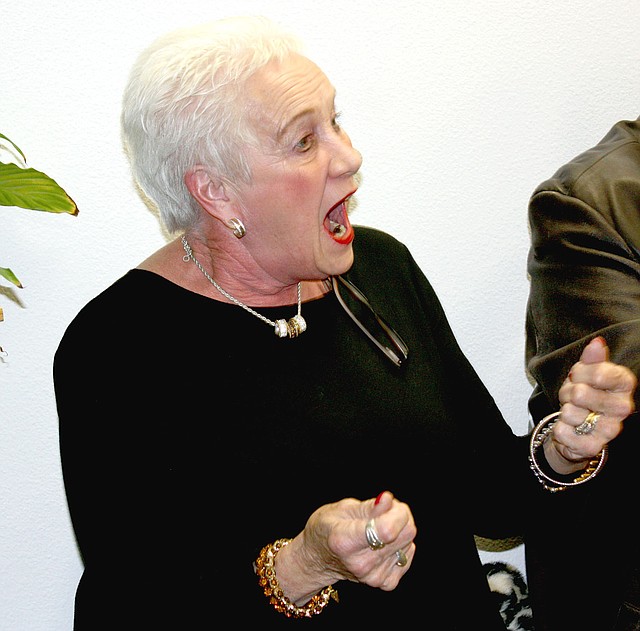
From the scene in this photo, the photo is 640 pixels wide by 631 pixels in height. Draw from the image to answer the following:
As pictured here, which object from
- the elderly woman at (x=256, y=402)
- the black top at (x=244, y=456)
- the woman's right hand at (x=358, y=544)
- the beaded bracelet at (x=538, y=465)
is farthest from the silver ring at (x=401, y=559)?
the beaded bracelet at (x=538, y=465)

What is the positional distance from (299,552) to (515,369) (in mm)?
1022

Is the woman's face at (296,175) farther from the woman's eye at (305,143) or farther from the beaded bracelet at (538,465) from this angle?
the beaded bracelet at (538,465)

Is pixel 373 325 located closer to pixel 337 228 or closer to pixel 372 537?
pixel 337 228

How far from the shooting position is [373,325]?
1.48 metres

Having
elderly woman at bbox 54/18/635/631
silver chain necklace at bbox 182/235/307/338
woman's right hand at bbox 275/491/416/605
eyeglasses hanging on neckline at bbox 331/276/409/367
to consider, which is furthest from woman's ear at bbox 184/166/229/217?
woman's right hand at bbox 275/491/416/605

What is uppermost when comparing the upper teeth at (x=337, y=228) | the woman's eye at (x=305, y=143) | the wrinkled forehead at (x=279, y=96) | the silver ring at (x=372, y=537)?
the wrinkled forehead at (x=279, y=96)

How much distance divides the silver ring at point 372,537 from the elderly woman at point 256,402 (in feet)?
0.46

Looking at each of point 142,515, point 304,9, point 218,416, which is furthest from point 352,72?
point 142,515

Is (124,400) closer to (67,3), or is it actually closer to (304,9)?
(67,3)

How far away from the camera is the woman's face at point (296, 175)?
1.27m

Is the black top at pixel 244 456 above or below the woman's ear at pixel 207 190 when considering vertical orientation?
below

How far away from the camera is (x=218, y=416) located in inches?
52.8

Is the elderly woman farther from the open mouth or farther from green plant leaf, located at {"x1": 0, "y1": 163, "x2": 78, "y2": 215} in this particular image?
green plant leaf, located at {"x1": 0, "y1": 163, "x2": 78, "y2": 215}

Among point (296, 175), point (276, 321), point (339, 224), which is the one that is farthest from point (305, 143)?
point (276, 321)
